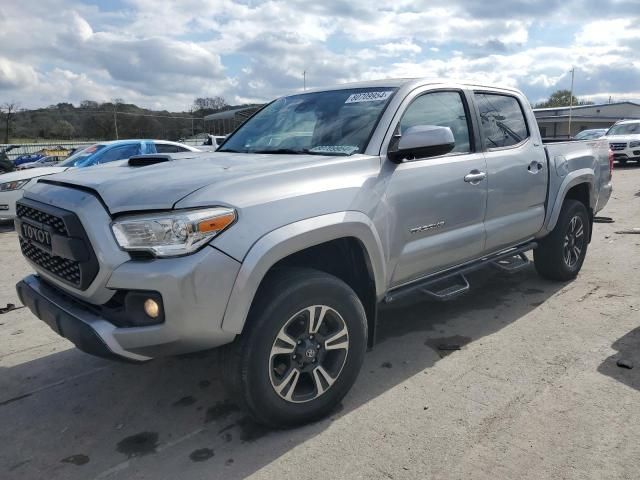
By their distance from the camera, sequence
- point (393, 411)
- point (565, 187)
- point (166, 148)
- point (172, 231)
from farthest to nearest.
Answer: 1. point (166, 148)
2. point (565, 187)
3. point (393, 411)
4. point (172, 231)

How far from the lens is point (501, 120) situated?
445 cm

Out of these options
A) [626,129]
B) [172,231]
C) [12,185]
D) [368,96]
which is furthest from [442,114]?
[626,129]

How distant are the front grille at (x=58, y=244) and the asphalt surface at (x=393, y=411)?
919 millimetres

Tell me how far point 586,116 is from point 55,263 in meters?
64.5

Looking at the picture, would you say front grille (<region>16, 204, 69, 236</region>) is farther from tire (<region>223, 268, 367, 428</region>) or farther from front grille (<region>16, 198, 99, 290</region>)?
tire (<region>223, 268, 367, 428</region>)

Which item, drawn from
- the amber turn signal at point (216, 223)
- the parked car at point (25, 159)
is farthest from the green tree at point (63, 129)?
the amber turn signal at point (216, 223)

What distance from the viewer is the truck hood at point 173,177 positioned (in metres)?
2.48

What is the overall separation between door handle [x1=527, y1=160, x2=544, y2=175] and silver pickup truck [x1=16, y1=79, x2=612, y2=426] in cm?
24

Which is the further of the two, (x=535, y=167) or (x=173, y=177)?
(x=535, y=167)

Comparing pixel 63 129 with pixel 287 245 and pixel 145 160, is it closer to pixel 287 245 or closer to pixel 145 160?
Result: pixel 145 160

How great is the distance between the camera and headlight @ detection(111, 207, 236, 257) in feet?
7.83

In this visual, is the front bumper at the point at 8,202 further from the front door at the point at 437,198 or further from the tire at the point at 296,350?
the tire at the point at 296,350

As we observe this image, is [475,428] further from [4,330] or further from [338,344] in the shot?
[4,330]

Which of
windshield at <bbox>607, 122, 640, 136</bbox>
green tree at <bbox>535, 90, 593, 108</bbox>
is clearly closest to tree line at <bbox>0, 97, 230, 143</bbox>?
windshield at <bbox>607, 122, 640, 136</bbox>
